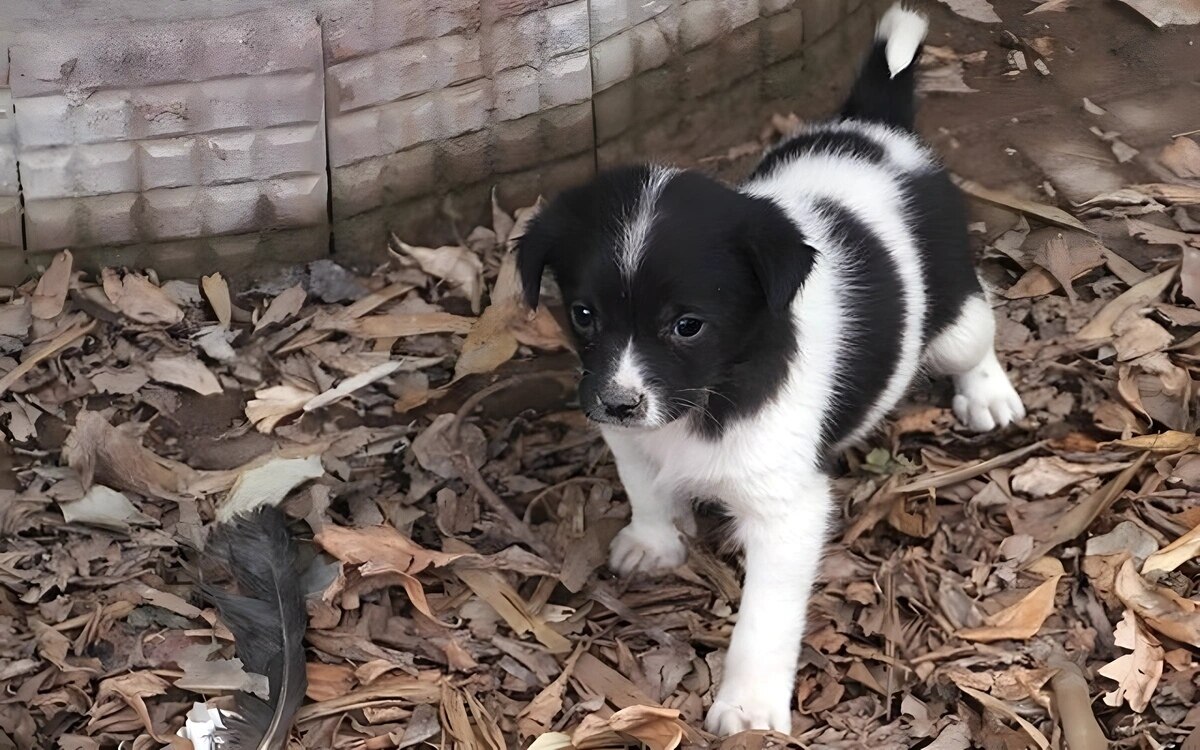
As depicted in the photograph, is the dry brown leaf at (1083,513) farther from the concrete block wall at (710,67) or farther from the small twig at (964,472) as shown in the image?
the concrete block wall at (710,67)

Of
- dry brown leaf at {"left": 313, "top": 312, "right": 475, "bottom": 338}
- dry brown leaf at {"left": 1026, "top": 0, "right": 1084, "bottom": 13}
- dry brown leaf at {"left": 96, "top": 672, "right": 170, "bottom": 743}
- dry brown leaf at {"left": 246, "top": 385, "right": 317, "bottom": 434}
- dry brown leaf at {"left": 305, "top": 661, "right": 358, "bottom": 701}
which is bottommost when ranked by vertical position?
dry brown leaf at {"left": 96, "top": 672, "right": 170, "bottom": 743}

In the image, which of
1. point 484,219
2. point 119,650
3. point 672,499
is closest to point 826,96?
A: point 484,219

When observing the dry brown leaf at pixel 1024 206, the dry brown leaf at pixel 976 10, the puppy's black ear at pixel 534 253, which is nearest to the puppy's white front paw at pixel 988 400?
the dry brown leaf at pixel 1024 206

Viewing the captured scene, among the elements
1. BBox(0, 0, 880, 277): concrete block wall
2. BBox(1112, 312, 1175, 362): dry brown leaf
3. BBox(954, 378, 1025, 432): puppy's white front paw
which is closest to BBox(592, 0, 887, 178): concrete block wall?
BBox(0, 0, 880, 277): concrete block wall

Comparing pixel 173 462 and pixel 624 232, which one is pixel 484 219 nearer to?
pixel 173 462

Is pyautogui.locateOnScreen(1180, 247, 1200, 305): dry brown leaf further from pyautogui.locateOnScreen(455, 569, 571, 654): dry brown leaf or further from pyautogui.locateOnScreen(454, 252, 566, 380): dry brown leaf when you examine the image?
pyautogui.locateOnScreen(455, 569, 571, 654): dry brown leaf
